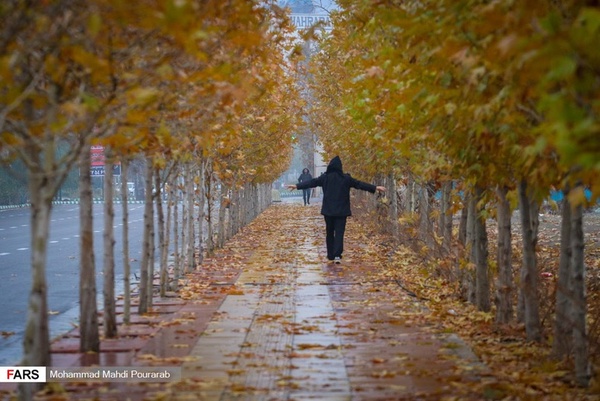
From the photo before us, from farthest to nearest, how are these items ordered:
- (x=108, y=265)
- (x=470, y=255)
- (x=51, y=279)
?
1. (x=51, y=279)
2. (x=470, y=255)
3. (x=108, y=265)

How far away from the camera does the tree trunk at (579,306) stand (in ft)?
26.6

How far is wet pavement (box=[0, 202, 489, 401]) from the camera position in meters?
7.57

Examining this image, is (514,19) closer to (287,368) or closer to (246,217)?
(287,368)

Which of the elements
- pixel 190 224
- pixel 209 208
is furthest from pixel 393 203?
pixel 190 224

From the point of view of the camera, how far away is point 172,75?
7.21m

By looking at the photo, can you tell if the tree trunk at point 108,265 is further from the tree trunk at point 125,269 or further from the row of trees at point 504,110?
the row of trees at point 504,110

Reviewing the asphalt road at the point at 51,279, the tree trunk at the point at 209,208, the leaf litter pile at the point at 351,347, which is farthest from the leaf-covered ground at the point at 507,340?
the tree trunk at the point at 209,208

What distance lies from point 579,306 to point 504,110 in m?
1.92

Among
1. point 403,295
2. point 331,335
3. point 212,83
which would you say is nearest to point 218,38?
point 212,83

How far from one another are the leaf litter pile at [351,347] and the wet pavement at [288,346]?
1 centimetres

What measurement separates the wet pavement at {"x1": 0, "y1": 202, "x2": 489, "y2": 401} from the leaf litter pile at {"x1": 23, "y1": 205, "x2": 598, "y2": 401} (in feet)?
0.04

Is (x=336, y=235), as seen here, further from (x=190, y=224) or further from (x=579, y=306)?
(x=579, y=306)

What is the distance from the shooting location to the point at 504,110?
7320 mm

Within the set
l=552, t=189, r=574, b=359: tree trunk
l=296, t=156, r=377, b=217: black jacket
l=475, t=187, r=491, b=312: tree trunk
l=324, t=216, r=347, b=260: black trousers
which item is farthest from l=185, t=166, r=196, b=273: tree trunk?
l=552, t=189, r=574, b=359: tree trunk
